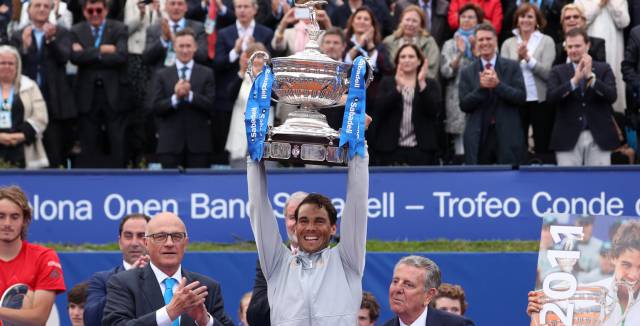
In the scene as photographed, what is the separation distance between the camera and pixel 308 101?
8.52m

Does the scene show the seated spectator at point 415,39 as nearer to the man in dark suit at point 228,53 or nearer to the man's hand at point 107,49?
the man in dark suit at point 228,53

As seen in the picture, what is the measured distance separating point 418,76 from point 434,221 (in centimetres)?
206

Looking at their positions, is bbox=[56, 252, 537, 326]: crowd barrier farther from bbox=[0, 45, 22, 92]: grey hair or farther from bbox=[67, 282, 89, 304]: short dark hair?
bbox=[0, 45, 22, 92]: grey hair

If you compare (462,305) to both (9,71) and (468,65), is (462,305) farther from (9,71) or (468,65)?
(9,71)

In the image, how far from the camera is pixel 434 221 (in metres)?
13.8

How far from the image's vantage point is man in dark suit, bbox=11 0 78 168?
1622 centimetres

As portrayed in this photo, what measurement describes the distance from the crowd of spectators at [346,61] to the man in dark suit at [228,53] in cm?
2

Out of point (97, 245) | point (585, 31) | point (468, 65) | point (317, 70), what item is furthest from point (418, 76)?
point (317, 70)

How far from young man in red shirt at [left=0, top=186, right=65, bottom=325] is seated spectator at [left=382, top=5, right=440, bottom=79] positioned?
7516mm

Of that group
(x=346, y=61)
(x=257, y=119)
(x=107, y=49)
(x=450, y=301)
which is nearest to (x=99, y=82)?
(x=107, y=49)

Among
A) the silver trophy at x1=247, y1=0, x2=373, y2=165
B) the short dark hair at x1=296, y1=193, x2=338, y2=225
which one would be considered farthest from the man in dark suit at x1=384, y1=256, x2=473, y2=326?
the silver trophy at x1=247, y1=0, x2=373, y2=165

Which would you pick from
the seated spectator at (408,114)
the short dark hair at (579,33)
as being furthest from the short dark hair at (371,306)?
the short dark hair at (579,33)

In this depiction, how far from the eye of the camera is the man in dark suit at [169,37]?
16.1 metres

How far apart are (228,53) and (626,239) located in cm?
858
